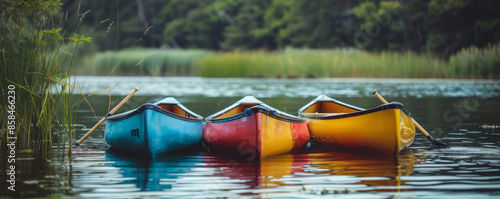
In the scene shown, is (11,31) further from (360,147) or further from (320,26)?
(320,26)

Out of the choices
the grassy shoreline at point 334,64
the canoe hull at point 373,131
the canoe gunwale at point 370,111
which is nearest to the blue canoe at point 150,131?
the canoe gunwale at point 370,111

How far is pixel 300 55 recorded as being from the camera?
35.7 meters

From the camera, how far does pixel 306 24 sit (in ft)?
159

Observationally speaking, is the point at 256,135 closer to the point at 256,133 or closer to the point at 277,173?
the point at 256,133

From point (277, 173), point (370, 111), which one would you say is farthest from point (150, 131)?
point (370, 111)

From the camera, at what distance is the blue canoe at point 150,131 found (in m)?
10.4

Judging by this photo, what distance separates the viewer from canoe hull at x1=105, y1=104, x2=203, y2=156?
33.9 ft

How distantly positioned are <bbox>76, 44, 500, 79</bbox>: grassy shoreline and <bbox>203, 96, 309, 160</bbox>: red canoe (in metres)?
18.8

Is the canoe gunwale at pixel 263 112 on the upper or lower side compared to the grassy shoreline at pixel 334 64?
lower

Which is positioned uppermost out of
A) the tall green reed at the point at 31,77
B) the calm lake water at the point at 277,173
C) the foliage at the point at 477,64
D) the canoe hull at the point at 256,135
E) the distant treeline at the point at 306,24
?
the distant treeline at the point at 306,24

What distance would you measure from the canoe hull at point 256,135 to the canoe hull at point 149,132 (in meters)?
0.55

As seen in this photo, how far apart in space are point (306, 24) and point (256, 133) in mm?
38858

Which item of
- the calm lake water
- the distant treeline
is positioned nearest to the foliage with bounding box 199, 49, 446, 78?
the distant treeline
